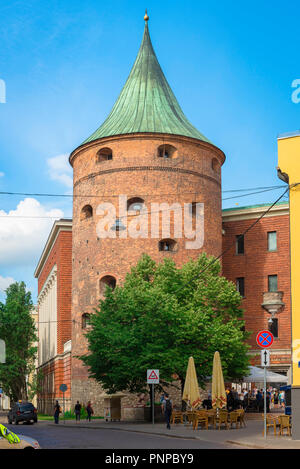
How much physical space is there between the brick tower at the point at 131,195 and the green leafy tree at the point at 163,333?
6.29m

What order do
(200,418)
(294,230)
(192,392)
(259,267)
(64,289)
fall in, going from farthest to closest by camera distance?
(64,289), (259,267), (192,392), (200,418), (294,230)

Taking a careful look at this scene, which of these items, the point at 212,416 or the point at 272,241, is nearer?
the point at 212,416

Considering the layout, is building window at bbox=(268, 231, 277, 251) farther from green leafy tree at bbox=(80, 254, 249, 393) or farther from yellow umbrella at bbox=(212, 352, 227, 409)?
yellow umbrella at bbox=(212, 352, 227, 409)

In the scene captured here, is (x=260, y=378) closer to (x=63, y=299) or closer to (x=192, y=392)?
(x=192, y=392)

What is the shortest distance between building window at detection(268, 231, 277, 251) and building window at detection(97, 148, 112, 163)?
42.7 ft

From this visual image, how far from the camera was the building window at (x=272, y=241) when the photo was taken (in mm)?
51125

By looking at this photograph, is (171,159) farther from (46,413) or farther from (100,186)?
(46,413)

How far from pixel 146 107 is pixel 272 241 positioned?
13.1 m

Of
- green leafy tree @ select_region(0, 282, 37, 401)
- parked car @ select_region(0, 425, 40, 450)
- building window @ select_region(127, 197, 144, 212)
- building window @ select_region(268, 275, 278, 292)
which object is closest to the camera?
parked car @ select_region(0, 425, 40, 450)

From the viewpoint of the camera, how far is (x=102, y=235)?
44094 mm

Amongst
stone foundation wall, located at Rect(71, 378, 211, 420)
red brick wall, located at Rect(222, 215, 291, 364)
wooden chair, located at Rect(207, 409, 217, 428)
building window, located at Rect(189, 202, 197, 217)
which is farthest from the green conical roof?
wooden chair, located at Rect(207, 409, 217, 428)

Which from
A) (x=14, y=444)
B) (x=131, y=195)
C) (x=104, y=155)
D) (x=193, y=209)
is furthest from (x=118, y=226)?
(x=14, y=444)

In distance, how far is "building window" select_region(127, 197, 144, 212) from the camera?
43.8 metres

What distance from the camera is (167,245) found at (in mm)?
45000
